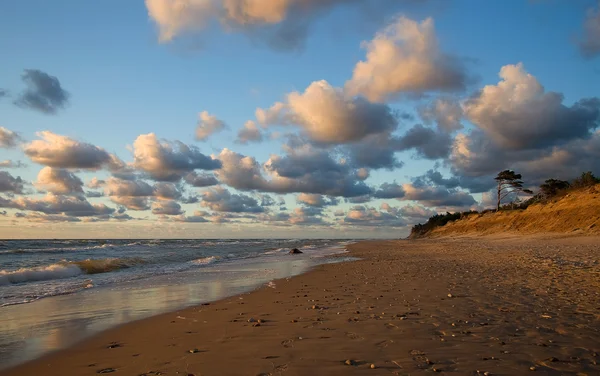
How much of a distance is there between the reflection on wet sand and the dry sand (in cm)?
71

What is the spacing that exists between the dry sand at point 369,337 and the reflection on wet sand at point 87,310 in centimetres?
71

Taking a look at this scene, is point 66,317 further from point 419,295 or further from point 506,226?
point 506,226

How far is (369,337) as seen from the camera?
6.35 m

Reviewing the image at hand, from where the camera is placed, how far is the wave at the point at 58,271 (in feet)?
61.3

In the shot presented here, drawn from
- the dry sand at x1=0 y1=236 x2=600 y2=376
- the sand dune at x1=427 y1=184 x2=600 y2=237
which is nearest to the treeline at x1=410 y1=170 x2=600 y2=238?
the sand dune at x1=427 y1=184 x2=600 y2=237

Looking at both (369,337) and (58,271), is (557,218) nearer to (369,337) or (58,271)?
(369,337)

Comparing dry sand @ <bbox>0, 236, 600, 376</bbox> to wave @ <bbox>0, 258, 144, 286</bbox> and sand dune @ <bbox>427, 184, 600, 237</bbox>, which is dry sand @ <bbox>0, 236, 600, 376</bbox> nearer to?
wave @ <bbox>0, 258, 144, 286</bbox>

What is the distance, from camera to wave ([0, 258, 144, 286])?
736 inches

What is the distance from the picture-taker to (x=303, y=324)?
7531 millimetres

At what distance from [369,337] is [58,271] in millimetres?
20510

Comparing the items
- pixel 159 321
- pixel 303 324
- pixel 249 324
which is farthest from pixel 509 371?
pixel 159 321

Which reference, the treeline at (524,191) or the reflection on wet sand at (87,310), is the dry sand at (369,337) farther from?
the treeline at (524,191)

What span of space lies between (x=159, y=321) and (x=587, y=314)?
850 cm

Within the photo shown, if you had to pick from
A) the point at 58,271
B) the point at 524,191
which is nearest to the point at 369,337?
the point at 58,271
